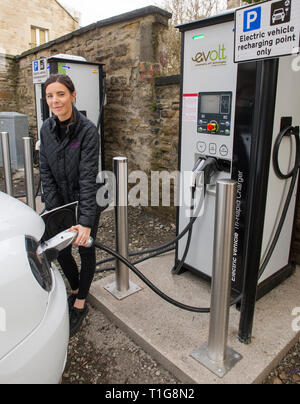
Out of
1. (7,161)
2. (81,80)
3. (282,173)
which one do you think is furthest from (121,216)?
(81,80)

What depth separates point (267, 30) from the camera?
1.58 meters

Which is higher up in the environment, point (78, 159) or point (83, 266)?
point (78, 159)

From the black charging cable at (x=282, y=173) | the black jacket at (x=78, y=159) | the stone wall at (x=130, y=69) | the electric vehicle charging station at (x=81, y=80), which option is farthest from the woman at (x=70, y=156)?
the electric vehicle charging station at (x=81, y=80)

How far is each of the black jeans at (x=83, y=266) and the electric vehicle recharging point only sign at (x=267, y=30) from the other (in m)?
1.42

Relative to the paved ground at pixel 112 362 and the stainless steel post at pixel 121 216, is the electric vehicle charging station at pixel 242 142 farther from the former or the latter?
the stainless steel post at pixel 121 216

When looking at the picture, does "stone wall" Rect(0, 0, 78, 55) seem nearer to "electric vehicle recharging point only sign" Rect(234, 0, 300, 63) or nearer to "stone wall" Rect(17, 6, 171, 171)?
"stone wall" Rect(17, 6, 171, 171)

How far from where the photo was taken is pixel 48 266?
5.14 ft

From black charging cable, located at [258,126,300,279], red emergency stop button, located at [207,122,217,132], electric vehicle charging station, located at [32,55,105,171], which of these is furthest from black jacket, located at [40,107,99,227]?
electric vehicle charging station, located at [32,55,105,171]

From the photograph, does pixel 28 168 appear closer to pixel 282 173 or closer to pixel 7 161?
pixel 7 161

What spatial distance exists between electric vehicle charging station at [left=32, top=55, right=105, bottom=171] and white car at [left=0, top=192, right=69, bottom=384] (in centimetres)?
368

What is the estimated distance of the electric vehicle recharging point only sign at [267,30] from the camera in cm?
149

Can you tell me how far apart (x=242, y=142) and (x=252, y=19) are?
757 millimetres

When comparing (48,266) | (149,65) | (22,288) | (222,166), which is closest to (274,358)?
(222,166)
